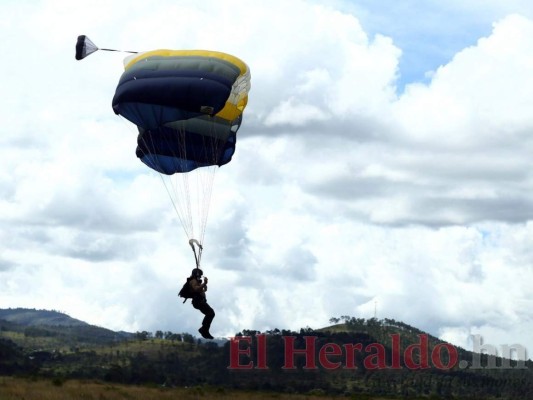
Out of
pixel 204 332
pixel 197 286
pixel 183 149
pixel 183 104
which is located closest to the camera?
pixel 197 286

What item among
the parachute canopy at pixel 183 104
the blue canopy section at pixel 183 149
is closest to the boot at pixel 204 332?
the parachute canopy at pixel 183 104

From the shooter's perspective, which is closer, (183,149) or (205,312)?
(205,312)

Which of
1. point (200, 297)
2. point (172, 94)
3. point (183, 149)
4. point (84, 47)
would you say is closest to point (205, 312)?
point (200, 297)

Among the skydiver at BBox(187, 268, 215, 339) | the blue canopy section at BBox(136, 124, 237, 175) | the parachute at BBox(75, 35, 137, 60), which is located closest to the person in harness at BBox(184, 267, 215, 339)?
the skydiver at BBox(187, 268, 215, 339)

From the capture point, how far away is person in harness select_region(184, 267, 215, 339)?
34125mm

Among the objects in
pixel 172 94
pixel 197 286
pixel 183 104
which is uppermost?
pixel 172 94

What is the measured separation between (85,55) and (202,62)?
4845 millimetres

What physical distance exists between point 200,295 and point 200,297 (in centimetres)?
9

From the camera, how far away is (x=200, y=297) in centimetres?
3428

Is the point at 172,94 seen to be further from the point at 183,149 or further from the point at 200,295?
the point at 200,295

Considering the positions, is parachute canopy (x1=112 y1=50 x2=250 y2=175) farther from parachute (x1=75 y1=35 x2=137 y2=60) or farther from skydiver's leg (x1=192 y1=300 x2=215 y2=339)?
skydiver's leg (x1=192 y1=300 x2=215 y2=339)

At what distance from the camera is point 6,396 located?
113ft

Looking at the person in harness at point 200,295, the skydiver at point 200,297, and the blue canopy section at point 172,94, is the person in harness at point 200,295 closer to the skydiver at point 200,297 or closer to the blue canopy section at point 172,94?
the skydiver at point 200,297

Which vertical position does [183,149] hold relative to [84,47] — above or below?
below
